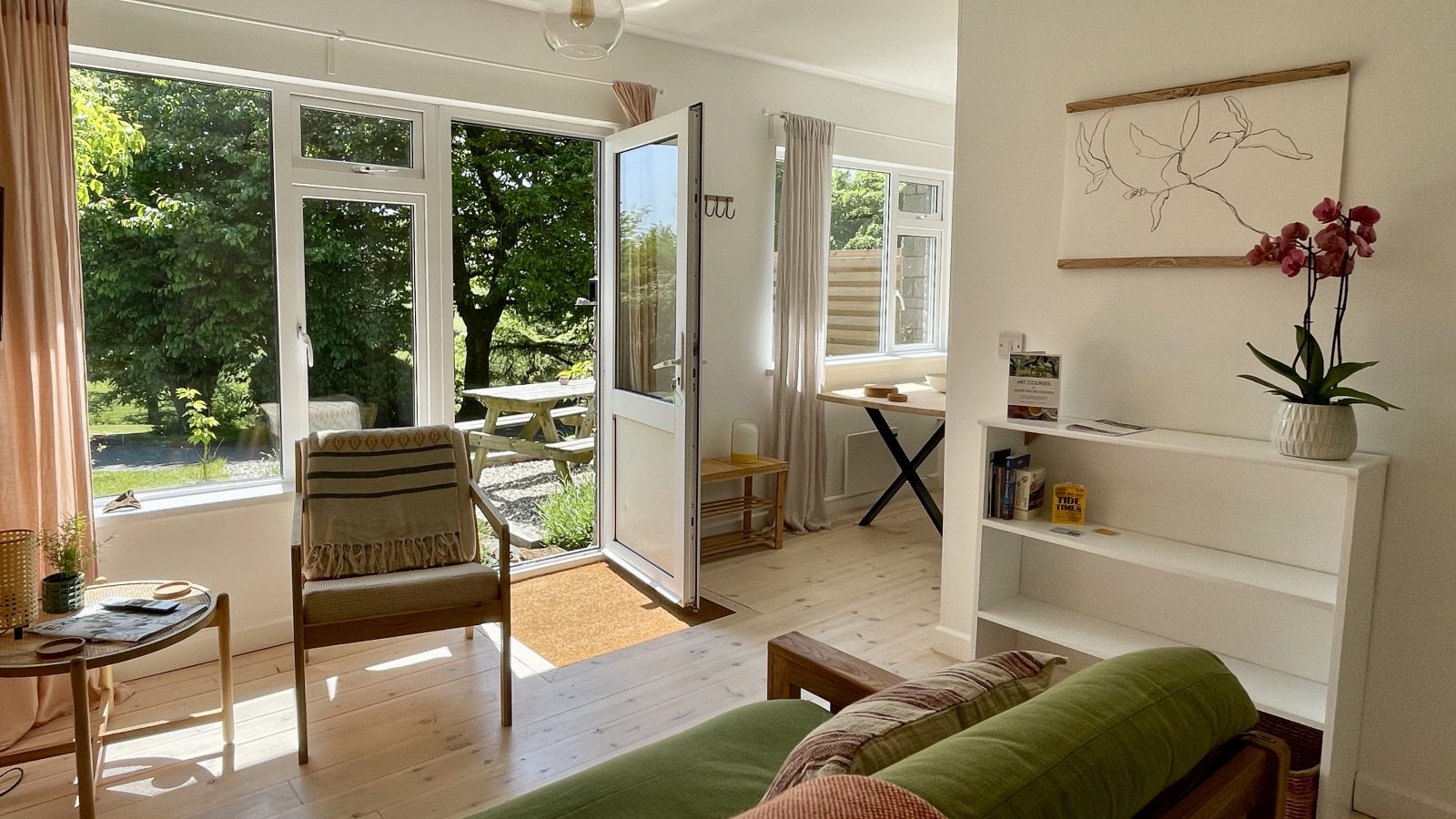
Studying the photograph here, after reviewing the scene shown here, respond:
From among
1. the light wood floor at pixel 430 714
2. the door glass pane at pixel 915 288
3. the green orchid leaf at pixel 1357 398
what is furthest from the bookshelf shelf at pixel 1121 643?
the door glass pane at pixel 915 288

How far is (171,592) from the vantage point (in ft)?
8.33

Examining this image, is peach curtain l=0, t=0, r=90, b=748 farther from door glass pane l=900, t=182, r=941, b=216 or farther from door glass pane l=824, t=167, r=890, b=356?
door glass pane l=900, t=182, r=941, b=216

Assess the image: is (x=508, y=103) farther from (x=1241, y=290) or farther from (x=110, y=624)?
(x=1241, y=290)

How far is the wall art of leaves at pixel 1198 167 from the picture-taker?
2.29 metres

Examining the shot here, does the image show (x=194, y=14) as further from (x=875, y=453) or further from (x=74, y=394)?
(x=875, y=453)

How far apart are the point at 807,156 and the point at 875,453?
182 cm

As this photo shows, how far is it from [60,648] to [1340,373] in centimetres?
319

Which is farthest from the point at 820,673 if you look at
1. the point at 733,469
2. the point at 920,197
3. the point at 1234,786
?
the point at 920,197

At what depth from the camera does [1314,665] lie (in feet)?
7.89

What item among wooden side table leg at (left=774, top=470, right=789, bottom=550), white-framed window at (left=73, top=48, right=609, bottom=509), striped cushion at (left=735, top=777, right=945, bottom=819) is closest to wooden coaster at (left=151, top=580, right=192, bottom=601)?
white-framed window at (left=73, top=48, right=609, bottom=509)

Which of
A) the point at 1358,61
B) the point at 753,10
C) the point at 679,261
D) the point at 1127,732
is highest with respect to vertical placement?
the point at 753,10

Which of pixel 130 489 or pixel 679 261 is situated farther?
pixel 679 261

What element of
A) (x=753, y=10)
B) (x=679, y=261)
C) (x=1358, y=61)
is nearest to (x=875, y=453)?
(x=679, y=261)

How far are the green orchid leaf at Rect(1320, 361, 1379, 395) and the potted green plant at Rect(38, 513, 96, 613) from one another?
329 cm
